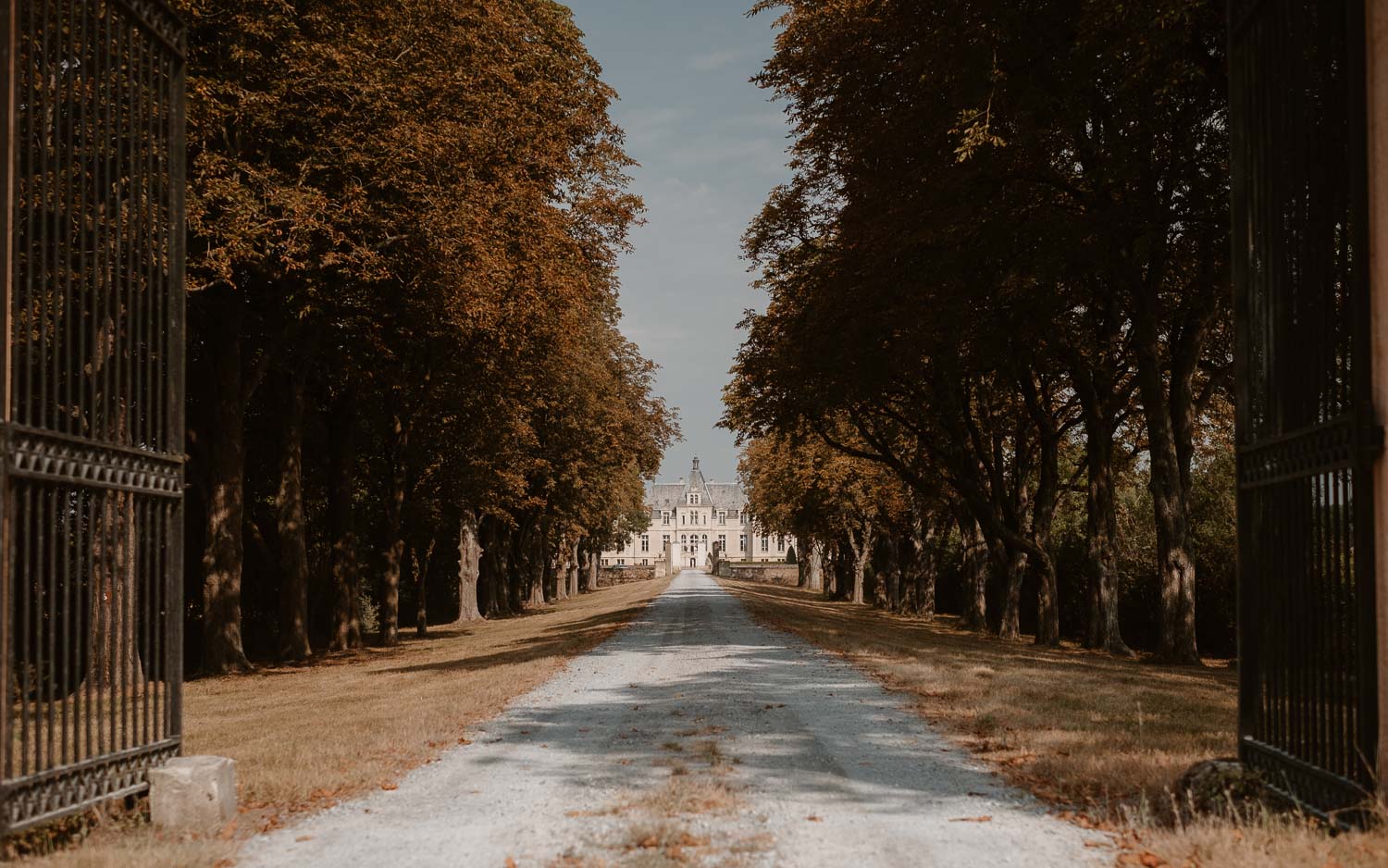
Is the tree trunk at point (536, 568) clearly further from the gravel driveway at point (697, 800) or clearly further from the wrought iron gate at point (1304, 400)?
the wrought iron gate at point (1304, 400)

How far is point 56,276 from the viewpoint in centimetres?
582

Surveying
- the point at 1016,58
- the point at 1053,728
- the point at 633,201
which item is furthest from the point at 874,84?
the point at 1053,728

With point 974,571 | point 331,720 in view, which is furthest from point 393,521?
point 331,720

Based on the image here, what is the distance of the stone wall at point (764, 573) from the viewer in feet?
318

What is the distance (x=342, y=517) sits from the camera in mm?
25172

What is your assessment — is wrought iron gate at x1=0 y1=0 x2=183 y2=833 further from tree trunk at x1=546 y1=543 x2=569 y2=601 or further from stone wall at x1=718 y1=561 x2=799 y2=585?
stone wall at x1=718 y1=561 x2=799 y2=585

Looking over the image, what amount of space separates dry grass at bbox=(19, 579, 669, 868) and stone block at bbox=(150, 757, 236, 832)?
0.57 ft

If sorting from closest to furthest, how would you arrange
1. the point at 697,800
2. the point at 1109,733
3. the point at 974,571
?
the point at 697,800 < the point at 1109,733 < the point at 974,571

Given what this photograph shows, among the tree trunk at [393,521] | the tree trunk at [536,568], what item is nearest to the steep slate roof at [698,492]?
the tree trunk at [536,568]

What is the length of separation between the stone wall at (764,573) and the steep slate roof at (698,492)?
58.9 meters

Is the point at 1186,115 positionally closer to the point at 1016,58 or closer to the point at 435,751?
the point at 1016,58

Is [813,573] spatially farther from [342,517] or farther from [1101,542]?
[1101,542]

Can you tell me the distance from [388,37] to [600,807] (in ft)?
43.5

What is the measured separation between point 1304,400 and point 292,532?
1972 cm
